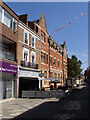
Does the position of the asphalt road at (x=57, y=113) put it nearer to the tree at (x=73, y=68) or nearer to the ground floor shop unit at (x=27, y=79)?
the ground floor shop unit at (x=27, y=79)

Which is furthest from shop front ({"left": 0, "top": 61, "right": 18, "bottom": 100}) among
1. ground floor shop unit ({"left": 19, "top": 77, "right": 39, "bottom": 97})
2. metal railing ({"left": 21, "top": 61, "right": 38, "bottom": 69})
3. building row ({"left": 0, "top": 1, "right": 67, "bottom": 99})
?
metal railing ({"left": 21, "top": 61, "right": 38, "bottom": 69})

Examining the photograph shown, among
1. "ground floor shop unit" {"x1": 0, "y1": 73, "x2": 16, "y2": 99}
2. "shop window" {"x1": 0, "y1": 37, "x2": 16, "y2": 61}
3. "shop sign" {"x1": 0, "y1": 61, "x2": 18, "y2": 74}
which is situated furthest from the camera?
"shop window" {"x1": 0, "y1": 37, "x2": 16, "y2": 61}

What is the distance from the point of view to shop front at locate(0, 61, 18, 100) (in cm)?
1474

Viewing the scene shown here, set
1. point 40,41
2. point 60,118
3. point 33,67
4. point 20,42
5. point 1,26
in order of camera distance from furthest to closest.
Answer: point 40,41 < point 33,67 < point 20,42 < point 1,26 < point 60,118

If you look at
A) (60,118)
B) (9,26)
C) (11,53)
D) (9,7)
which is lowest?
(60,118)

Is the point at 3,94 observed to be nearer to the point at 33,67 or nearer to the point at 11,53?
the point at 11,53

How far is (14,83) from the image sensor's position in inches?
670

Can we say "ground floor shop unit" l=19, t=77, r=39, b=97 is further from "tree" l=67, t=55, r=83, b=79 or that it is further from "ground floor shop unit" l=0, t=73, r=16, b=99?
"tree" l=67, t=55, r=83, b=79

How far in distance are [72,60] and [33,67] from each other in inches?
1056

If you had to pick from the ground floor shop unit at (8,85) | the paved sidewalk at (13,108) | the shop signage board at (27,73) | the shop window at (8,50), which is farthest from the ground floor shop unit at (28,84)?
the paved sidewalk at (13,108)

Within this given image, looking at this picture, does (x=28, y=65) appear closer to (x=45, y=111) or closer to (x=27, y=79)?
(x=27, y=79)

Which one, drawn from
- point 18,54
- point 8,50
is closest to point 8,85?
point 18,54

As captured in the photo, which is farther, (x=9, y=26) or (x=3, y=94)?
(x=9, y=26)

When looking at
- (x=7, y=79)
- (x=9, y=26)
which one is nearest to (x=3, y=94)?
(x=7, y=79)
